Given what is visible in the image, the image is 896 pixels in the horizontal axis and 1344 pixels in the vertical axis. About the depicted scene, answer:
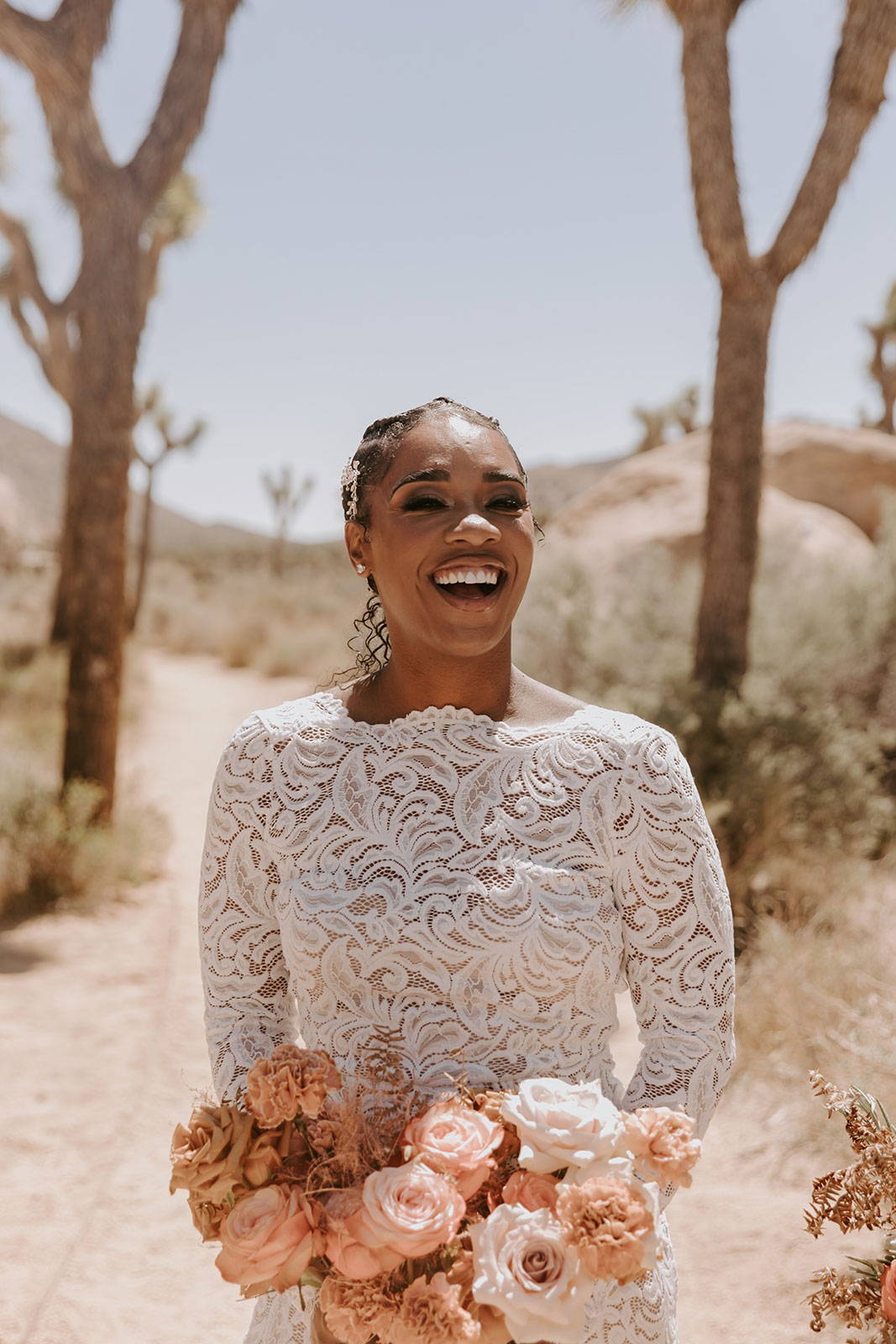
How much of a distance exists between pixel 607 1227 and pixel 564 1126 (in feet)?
0.41

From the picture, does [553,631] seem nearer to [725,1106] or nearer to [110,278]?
[110,278]

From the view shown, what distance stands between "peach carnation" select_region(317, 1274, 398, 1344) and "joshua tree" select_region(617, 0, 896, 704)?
540cm

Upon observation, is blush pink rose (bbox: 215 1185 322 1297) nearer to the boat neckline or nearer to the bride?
the bride

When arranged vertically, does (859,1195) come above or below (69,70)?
below

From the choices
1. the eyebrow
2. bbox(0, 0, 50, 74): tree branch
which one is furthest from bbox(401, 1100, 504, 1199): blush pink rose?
bbox(0, 0, 50, 74): tree branch

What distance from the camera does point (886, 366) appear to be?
20.5 metres

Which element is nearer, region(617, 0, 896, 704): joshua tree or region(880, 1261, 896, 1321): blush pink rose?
region(880, 1261, 896, 1321): blush pink rose

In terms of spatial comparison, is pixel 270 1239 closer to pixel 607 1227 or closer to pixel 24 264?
pixel 607 1227

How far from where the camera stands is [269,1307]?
1.79 metres

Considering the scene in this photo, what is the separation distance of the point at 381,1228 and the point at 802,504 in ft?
37.4

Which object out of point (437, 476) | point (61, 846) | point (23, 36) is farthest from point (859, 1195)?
point (23, 36)

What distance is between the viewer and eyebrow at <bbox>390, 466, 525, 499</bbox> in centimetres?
174

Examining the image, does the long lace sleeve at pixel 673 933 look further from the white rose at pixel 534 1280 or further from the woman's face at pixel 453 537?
the white rose at pixel 534 1280

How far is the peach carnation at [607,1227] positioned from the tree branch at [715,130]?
19.4 ft
